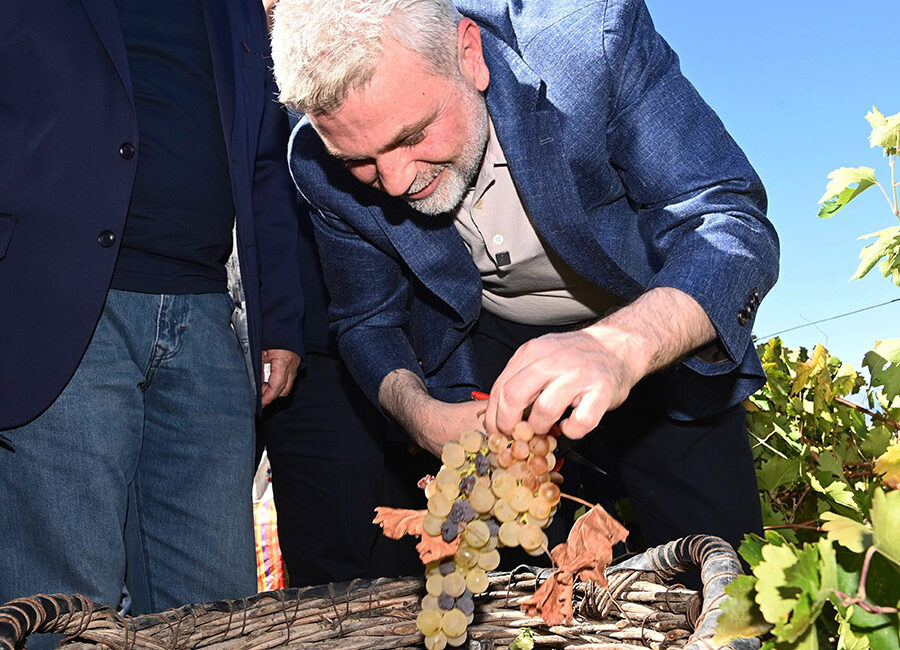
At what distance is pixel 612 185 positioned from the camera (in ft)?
4.81

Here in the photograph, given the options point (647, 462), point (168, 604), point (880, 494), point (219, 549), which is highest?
point (880, 494)

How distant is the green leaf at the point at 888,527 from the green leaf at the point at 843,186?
0.92 m

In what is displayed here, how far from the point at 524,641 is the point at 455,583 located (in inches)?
10.8

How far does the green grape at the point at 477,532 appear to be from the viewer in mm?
949

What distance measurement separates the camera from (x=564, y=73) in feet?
4.52

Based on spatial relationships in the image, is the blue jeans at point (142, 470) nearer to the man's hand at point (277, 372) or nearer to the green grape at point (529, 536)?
the man's hand at point (277, 372)

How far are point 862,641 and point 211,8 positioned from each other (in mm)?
1630

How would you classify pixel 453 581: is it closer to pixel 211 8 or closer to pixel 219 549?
pixel 219 549

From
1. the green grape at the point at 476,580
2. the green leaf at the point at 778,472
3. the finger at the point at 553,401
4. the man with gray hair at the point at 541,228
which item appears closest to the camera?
the finger at the point at 553,401

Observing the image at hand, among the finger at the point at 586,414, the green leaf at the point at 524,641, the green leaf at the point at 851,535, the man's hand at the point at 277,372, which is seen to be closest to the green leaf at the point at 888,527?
the green leaf at the point at 851,535

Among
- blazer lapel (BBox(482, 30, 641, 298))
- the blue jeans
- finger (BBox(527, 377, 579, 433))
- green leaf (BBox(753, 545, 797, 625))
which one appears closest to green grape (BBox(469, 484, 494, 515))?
finger (BBox(527, 377, 579, 433))

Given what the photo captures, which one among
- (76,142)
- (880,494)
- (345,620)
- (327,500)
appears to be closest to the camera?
(880,494)

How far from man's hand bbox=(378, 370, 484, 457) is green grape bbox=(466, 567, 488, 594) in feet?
0.72

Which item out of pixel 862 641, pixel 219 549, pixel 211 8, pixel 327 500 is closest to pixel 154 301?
pixel 219 549
